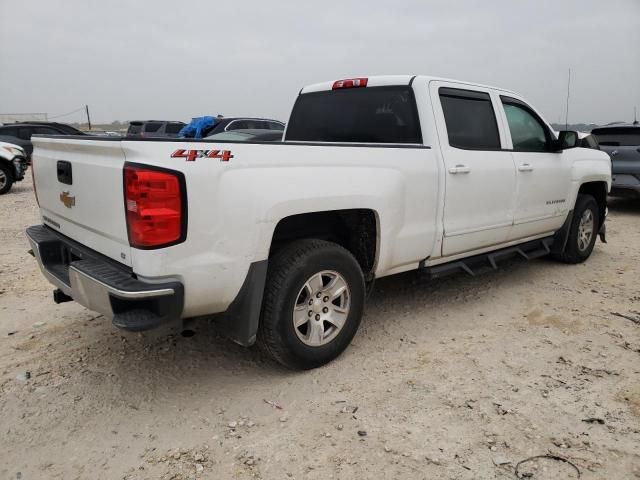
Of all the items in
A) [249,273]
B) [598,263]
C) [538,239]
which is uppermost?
[249,273]

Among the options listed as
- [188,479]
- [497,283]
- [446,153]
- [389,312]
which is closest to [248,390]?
[188,479]

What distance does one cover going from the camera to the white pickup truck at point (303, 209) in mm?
2355

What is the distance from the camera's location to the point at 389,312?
4.14 metres

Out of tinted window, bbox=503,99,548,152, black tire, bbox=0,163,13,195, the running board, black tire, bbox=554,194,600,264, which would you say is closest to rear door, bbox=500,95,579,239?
tinted window, bbox=503,99,548,152

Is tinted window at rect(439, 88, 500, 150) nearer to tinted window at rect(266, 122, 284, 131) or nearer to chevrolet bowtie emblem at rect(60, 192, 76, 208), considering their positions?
chevrolet bowtie emblem at rect(60, 192, 76, 208)

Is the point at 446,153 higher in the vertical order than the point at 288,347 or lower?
higher

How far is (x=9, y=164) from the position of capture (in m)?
10.8

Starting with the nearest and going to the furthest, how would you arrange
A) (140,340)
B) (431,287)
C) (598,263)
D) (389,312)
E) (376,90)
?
(140,340) → (376,90) → (389,312) → (431,287) → (598,263)

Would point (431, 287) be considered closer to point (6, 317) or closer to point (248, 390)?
Answer: point (248, 390)

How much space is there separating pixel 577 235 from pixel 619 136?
5052 mm

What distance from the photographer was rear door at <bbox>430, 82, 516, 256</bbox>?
3652mm

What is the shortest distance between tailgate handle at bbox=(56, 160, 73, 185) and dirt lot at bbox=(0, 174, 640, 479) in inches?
41.3

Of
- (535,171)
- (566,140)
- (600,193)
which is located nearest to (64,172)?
(535,171)

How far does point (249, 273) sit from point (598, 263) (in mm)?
4756
